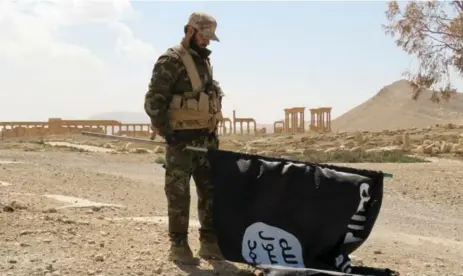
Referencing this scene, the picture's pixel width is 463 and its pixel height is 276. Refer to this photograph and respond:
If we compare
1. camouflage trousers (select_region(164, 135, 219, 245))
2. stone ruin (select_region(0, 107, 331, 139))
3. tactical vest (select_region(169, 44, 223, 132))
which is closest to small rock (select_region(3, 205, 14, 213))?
camouflage trousers (select_region(164, 135, 219, 245))

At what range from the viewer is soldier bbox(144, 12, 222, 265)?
521 centimetres

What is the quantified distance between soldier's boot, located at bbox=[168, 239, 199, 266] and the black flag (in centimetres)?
39

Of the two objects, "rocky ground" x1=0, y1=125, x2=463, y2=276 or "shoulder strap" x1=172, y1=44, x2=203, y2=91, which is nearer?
"rocky ground" x1=0, y1=125, x2=463, y2=276

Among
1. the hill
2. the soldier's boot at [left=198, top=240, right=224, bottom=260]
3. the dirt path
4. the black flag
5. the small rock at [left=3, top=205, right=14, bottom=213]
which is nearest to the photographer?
the black flag

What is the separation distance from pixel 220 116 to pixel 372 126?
7442 cm

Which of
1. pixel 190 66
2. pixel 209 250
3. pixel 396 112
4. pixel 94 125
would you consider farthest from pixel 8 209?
pixel 396 112

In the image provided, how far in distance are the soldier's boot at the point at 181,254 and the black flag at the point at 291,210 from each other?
1.28 feet

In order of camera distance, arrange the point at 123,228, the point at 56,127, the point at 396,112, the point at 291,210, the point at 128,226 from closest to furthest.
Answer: the point at 291,210 → the point at 123,228 → the point at 128,226 → the point at 56,127 → the point at 396,112

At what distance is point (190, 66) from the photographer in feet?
17.2

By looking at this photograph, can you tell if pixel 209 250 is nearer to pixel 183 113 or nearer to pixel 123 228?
pixel 183 113

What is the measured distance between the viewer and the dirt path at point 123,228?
5133 mm

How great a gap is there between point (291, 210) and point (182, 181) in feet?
3.03

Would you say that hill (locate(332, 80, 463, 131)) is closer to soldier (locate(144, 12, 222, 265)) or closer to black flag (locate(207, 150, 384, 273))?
soldier (locate(144, 12, 222, 265))

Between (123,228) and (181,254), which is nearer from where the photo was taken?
(181,254)
